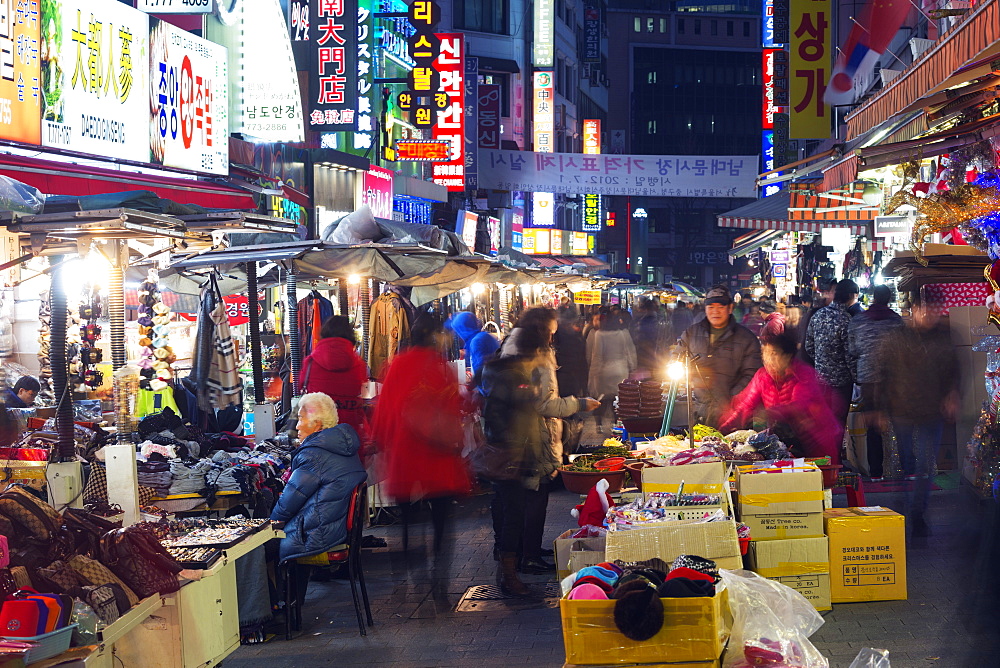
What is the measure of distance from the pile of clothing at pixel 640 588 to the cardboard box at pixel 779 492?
2.04 meters

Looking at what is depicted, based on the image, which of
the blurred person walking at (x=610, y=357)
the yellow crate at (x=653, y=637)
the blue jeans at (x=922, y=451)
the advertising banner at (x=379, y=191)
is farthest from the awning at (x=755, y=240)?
the yellow crate at (x=653, y=637)

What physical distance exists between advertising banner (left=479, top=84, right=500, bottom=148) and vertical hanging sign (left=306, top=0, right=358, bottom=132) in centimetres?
1618

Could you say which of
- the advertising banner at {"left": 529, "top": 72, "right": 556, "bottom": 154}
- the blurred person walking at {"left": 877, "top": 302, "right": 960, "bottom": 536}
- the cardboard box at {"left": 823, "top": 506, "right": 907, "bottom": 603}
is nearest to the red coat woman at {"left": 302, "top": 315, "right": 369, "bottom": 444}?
the cardboard box at {"left": 823, "top": 506, "right": 907, "bottom": 603}

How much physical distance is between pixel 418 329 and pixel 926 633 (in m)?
4.17

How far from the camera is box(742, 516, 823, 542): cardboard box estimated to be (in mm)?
7109

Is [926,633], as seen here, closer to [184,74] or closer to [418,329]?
[418,329]

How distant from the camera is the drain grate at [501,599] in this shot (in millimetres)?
7859

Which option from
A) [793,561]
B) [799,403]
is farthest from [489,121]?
[793,561]

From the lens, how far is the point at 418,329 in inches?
321

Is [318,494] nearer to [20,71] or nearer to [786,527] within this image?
[786,527]

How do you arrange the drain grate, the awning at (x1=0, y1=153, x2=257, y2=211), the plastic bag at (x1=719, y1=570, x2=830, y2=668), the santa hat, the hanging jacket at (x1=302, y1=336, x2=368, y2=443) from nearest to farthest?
1. the plastic bag at (x1=719, y1=570, x2=830, y2=668)
2. the santa hat
3. the drain grate
4. the hanging jacket at (x1=302, y1=336, x2=368, y2=443)
5. the awning at (x1=0, y1=153, x2=257, y2=211)

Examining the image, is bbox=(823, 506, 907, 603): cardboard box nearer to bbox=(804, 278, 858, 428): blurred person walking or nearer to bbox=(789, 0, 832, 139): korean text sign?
bbox=(804, 278, 858, 428): blurred person walking

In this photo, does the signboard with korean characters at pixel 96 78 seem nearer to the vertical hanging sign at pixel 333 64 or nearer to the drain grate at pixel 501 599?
the vertical hanging sign at pixel 333 64

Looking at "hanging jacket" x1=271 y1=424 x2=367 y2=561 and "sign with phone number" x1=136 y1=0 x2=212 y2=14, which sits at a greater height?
"sign with phone number" x1=136 y1=0 x2=212 y2=14
